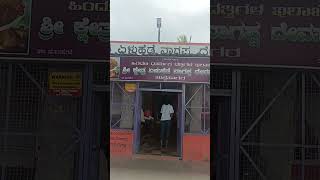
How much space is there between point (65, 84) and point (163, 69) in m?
0.48

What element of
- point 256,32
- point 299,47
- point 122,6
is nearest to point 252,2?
point 256,32

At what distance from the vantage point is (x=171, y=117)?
108cm

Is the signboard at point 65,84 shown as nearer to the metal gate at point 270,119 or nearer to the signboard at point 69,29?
the signboard at point 69,29

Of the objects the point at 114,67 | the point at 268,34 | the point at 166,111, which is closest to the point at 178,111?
the point at 166,111

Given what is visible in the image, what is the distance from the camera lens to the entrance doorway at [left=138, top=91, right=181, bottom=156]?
42.9 inches

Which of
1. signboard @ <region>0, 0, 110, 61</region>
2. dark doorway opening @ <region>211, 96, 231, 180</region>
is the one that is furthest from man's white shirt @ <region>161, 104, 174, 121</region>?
signboard @ <region>0, 0, 110, 61</region>

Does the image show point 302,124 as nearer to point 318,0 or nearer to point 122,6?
point 318,0

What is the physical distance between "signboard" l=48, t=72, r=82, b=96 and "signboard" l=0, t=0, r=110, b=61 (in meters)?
0.07

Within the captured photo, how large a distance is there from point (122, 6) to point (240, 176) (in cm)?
73

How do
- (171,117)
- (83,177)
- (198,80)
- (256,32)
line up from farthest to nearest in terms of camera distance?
(83,177)
(256,32)
(198,80)
(171,117)

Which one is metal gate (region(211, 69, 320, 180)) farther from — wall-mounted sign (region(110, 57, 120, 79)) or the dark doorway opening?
wall-mounted sign (region(110, 57, 120, 79))

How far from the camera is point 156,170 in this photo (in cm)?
119

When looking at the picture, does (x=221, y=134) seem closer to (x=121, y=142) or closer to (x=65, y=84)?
(x=121, y=142)

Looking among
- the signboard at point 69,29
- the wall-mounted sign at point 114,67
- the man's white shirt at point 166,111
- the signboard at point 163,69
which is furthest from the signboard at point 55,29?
the man's white shirt at point 166,111
